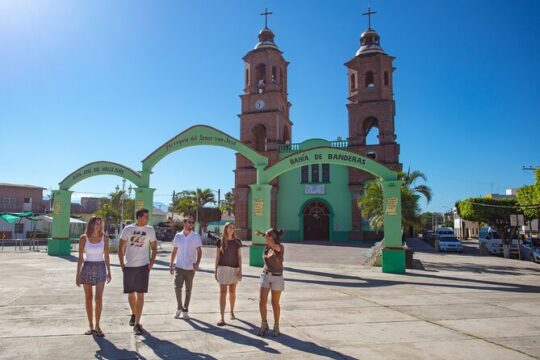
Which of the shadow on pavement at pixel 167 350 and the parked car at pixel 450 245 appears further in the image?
the parked car at pixel 450 245

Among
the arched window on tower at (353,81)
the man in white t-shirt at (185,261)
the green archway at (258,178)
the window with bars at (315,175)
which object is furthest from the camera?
the arched window on tower at (353,81)

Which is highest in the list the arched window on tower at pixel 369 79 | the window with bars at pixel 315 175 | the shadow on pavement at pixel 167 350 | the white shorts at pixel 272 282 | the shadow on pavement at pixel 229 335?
the arched window on tower at pixel 369 79

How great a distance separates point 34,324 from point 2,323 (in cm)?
49

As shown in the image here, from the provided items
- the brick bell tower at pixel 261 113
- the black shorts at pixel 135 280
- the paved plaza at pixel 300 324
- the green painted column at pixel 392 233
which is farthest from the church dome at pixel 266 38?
the black shorts at pixel 135 280

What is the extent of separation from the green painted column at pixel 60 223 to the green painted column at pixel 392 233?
14.9 meters

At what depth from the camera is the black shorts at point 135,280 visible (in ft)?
18.6

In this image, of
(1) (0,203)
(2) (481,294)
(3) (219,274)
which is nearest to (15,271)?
(3) (219,274)

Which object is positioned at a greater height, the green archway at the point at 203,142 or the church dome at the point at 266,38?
the church dome at the point at 266,38

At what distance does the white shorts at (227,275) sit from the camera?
6.39 metres

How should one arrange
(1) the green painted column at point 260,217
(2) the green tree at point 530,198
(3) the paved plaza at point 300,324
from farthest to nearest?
1. (2) the green tree at point 530,198
2. (1) the green painted column at point 260,217
3. (3) the paved plaza at point 300,324

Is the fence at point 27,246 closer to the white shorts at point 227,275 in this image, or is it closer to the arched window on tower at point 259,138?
the arched window on tower at point 259,138

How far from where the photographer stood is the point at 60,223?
776 inches

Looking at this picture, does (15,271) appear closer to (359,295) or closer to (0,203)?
(359,295)

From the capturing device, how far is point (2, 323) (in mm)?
6109
